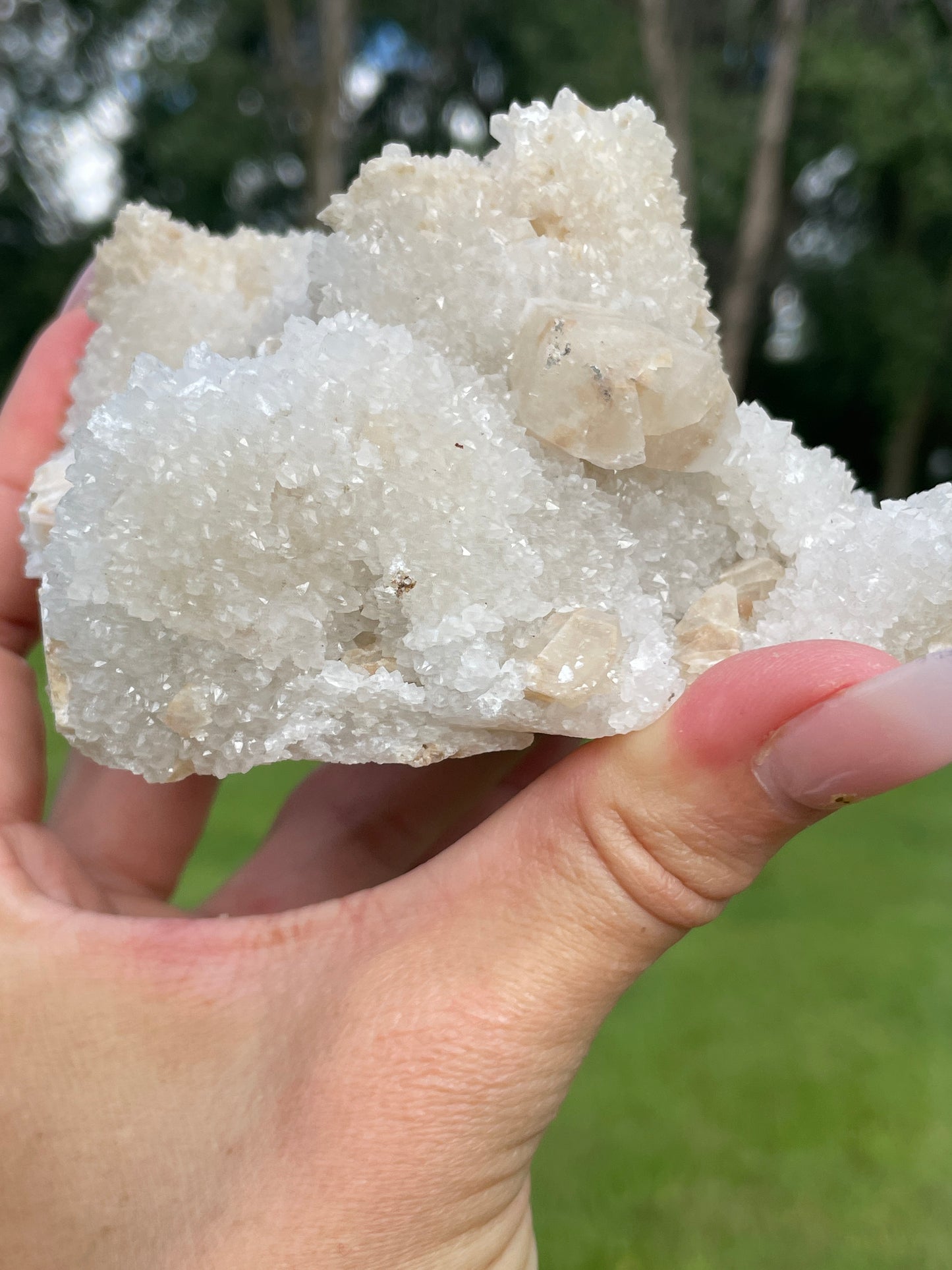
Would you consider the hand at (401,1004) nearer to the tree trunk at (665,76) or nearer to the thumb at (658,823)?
the thumb at (658,823)

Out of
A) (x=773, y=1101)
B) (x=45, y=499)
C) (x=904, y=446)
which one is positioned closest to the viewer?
(x=45, y=499)

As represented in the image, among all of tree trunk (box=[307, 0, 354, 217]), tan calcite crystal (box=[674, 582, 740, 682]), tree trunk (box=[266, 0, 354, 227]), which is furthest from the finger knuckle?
tree trunk (box=[307, 0, 354, 217])

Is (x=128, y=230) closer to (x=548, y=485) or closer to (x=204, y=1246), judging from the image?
(x=548, y=485)

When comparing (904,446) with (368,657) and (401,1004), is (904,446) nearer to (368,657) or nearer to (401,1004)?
(368,657)

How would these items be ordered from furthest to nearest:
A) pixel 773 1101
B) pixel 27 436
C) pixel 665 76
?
pixel 665 76
pixel 773 1101
pixel 27 436

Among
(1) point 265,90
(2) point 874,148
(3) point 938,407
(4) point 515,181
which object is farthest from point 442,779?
(3) point 938,407

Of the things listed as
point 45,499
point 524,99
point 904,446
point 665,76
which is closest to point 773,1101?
point 45,499

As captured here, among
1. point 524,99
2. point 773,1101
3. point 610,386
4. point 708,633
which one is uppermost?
point 524,99
